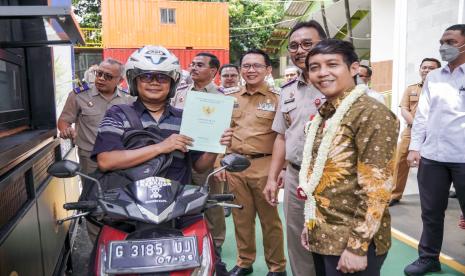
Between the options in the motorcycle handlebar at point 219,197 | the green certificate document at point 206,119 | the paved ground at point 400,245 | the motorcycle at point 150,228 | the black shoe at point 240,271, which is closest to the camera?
the motorcycle at point 150,228

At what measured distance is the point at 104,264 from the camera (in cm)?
179

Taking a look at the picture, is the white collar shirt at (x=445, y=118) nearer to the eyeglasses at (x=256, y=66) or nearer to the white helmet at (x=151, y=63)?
the eyeglasses at (x=256, y=66)

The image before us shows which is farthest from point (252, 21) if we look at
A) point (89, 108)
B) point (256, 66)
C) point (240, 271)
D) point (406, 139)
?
point (240, 271)

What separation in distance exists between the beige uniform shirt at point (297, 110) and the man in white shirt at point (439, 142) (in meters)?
1.32

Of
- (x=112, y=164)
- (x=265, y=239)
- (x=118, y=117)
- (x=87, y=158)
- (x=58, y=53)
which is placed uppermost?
(x=58, y=53)

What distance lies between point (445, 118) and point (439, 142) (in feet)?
0.66

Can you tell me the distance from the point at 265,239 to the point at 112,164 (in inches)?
75.8

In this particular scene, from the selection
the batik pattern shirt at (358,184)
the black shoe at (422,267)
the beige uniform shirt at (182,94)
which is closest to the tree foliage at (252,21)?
the beige uniform shirt at (182,94)

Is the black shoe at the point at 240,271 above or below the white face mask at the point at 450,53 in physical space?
below

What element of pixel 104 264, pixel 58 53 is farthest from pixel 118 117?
pixel 58 53

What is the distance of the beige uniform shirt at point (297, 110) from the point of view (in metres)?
2.80

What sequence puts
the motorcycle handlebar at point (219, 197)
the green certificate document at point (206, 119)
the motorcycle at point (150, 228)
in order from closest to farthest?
the motorcycle at point (150, 228) < the motorcycle handlebar at point (219, 197) < the green certificate document at point (206, 119)

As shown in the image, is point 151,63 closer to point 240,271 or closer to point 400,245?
point 240,271

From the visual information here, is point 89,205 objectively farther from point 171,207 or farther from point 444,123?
point 444,123
